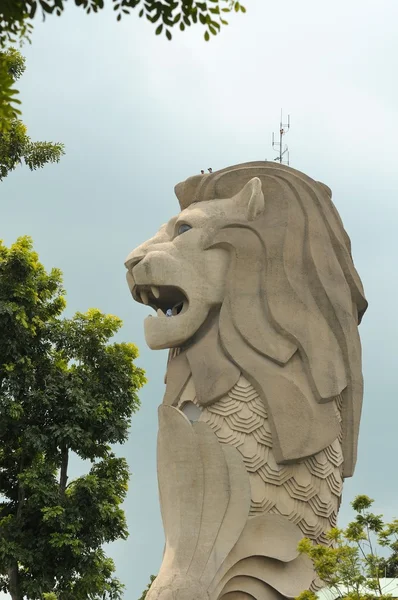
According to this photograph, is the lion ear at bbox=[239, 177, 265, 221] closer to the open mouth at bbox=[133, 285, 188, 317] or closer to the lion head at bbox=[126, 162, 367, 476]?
the lion head at bbox=[126, 162, 367, 476]

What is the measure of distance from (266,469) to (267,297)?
187 centimetres

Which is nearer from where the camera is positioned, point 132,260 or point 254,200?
point 254,200

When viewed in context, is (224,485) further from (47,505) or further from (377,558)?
(47,505)

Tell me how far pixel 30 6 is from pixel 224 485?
8.11 meters

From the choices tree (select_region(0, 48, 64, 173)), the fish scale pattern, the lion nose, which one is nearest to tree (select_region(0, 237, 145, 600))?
tree (select_region(0, 48, 64, 173))

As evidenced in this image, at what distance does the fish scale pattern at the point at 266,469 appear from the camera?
41.1 ft

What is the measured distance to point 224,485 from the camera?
40.8ft

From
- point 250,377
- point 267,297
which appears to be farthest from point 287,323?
point 250,377

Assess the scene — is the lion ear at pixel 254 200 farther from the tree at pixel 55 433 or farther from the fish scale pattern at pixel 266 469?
the tree at pixel 55 433

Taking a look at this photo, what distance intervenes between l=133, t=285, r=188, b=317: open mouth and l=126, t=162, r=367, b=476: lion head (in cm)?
1

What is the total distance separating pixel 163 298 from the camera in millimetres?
13359

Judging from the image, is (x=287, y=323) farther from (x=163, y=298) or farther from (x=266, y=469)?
(x=266, y=469)

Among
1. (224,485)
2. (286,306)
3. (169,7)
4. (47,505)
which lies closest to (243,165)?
(286,306)

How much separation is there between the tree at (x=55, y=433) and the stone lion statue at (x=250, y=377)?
3.74 meters
